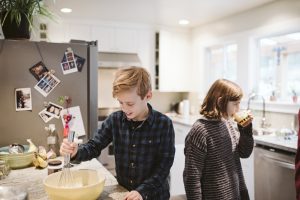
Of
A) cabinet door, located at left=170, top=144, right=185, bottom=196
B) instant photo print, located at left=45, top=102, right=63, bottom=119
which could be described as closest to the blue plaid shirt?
instant photo print, located at left=45, top=102, right=63, bottom=119

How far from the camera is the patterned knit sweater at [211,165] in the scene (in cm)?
147

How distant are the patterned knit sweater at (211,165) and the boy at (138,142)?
0.25 meters

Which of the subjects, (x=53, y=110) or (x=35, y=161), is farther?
(x=53, y=110)

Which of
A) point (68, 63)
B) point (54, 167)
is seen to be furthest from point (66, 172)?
point (68, 63)

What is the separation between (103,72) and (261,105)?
234 cm

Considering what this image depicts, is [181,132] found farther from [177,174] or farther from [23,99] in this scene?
[23,99]

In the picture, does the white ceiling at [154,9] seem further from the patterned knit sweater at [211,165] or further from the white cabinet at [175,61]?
the patterned knit sweater at [211,165]

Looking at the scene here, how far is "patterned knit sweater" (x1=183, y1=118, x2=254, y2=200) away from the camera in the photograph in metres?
1.47

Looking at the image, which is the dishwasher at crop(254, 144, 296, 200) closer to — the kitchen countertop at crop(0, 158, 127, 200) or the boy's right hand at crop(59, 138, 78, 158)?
the kitchen countertop at crop(0, 158, 127, 200)

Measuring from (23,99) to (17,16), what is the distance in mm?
469

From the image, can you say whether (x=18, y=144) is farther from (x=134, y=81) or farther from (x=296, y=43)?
(x=296, y=43)

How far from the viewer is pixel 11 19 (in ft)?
5.53

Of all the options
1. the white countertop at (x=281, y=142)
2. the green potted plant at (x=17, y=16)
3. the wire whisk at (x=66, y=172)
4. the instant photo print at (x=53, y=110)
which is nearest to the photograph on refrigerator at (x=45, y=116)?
the instant photo print at (x=53, y=110)

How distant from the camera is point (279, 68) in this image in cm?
345
